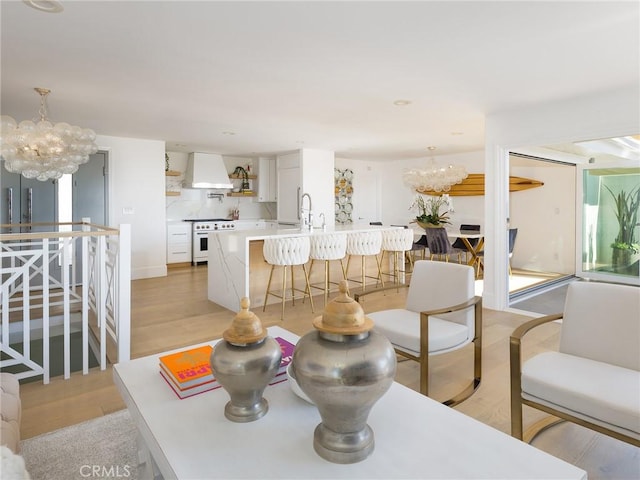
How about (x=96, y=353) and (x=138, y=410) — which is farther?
(x=96, y=353)

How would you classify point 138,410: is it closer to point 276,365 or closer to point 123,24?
point 276,365

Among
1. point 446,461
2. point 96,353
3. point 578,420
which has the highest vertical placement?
point 446,461

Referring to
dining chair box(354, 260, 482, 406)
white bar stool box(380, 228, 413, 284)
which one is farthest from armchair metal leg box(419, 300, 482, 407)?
white bar stool box(380, 228, 413, 284)

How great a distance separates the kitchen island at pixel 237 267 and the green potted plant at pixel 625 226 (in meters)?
3.72

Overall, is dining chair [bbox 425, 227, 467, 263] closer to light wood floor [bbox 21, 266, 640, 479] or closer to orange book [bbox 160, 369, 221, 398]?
light wood floor [bbox 21, 266, 640, 479]

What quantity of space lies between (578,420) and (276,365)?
135 cm

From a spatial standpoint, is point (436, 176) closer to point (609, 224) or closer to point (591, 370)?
point (609, 224)

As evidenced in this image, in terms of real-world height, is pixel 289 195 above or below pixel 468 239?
above

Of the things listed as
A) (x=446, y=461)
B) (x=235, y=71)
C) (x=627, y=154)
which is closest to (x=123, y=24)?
(x=235, y=71)

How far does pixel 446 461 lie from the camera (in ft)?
3.62

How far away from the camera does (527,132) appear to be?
4.30 meters

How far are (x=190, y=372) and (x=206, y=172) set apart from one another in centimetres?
678

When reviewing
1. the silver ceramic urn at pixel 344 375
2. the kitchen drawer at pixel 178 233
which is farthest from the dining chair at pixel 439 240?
the silver ceramic urn at pixel 344 375

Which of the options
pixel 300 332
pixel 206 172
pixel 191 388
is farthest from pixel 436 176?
pixel 191 388
